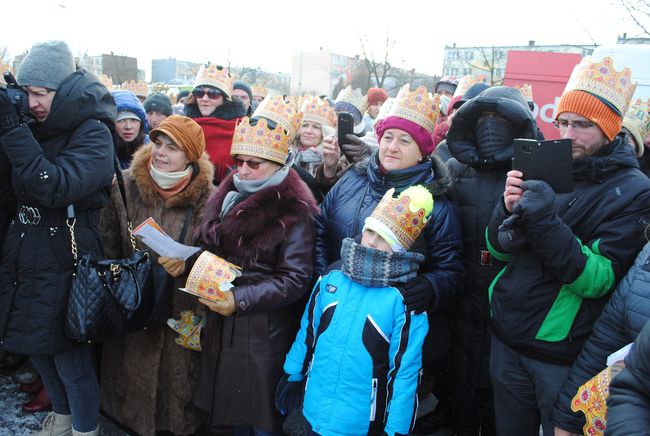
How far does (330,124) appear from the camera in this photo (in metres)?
4.72

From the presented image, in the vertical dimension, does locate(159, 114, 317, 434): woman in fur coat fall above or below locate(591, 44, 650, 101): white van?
below

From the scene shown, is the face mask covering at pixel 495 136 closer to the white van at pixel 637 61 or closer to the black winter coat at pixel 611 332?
the black winter coat at pixel 611 332

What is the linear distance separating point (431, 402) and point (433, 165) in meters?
2.17

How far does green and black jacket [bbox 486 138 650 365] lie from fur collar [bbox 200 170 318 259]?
102cm

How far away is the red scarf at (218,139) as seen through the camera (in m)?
4.35

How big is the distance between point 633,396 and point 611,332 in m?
0.56

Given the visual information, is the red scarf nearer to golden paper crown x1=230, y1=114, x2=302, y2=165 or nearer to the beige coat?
the beige coat

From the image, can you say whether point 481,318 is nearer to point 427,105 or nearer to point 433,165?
point 433,165

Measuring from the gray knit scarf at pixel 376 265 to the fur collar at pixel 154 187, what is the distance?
1.20 meters

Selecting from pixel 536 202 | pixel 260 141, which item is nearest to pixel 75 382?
pixel 260 141

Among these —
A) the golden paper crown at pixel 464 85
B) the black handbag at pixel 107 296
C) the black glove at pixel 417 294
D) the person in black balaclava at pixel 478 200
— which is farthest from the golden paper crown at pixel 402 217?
the golden paper crown at pixel 464 85

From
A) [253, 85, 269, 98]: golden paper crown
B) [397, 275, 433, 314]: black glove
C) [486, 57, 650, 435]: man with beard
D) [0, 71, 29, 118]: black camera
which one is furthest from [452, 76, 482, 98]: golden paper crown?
[253, 85, 269, 98]: golden paper crown

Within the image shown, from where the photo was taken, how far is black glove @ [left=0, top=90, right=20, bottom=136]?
2422 millimetres

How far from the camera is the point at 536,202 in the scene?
80.4 inches
